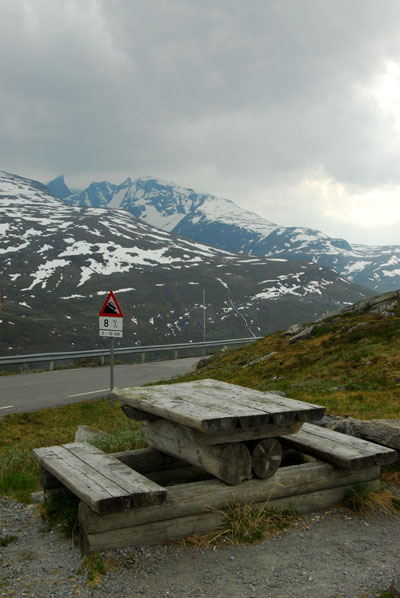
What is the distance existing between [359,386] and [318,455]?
236 inches

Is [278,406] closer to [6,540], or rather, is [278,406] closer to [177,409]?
[177,409]

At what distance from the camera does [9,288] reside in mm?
160875

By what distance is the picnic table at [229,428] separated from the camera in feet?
14.2

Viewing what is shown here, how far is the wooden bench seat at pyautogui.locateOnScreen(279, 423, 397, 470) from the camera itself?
4.96 m

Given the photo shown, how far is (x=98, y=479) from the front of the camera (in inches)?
172

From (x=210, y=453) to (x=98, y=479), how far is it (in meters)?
1.05

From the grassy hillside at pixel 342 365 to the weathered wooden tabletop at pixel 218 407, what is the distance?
3383 mm

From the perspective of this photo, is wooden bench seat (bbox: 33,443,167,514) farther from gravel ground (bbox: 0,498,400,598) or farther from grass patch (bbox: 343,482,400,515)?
grass patch (bbox: 343,482,400,515)

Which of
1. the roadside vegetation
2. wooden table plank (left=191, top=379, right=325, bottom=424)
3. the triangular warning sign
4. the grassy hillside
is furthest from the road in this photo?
wooden table plank (left=191, top=379, right=325, bottom=424)

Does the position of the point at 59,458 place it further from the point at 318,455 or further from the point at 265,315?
the point at 265,315

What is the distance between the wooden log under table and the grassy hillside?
384cm

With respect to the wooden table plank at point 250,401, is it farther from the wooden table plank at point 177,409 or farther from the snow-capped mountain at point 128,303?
the snow-capped mountain at point 128,303

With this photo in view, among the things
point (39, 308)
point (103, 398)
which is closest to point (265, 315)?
point (39, 308)

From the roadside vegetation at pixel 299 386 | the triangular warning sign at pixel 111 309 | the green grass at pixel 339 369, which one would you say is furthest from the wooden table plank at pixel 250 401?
the triangular warning sign at pixel 111 309
